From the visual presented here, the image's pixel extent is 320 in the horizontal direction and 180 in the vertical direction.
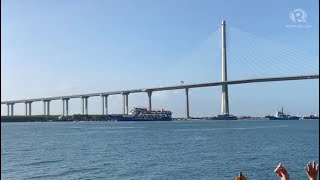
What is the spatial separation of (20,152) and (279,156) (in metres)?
11.7

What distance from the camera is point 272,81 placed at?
183ft

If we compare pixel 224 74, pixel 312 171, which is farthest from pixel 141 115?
pixel 312 171

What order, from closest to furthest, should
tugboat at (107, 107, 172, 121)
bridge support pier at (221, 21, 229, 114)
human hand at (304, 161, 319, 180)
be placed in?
1. human hand at (304, 161, 319, 180)
2. bridge support pier at (221, 21, 229, 114)
3. tugboat at (107, 107, 172, 121)

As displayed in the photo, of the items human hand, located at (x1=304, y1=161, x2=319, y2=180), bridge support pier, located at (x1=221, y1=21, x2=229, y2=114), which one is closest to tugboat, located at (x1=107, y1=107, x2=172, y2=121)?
bridge support pier, located at (x1=221, y1=21, x2=229, y2=114)

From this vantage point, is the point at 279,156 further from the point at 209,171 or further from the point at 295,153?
the point at 209,171

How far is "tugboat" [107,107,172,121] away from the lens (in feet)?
302

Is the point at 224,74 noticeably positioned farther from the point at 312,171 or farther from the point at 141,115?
the point at 312,171

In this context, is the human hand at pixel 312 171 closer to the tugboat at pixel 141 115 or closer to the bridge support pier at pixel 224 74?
the bridge support pier at pixel 224 74

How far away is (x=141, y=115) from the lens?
93.2 m

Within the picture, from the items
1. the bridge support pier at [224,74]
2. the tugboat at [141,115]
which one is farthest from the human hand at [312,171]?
the tugboat at [141,115]

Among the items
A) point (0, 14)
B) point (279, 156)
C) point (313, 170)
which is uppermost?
point (0, 14)

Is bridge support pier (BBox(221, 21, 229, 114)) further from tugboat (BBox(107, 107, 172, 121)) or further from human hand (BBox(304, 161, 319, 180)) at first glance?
human hand (BBox(304, 161, 319, 180))

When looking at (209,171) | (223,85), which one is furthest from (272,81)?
(209,171)

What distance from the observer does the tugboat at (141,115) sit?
92188 millimetres
